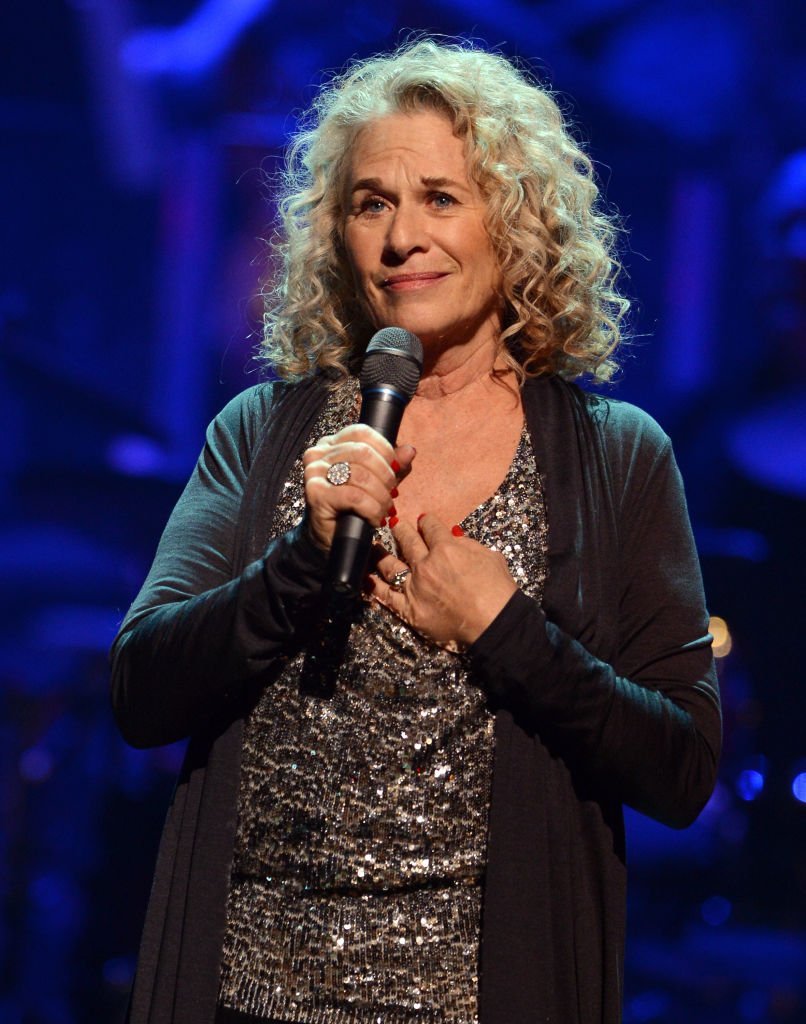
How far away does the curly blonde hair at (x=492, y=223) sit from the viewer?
5.24 feet

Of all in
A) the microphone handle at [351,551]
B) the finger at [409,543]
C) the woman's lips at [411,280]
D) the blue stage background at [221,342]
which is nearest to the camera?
the microphone handle at [351,551]

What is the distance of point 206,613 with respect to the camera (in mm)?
1363

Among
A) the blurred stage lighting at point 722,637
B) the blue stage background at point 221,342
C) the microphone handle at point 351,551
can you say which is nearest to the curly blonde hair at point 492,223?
the microphone handle at point 351,551

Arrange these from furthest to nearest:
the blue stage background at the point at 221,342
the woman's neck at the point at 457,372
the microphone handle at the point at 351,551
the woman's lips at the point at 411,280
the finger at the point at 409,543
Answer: the blue stage background at the point at 221,342 < the woman's neck at the point at 457,372 < the woman's lips at the point at 411,280 < the finger at the point at 409,543 < the microphone handle at the point at 351,551

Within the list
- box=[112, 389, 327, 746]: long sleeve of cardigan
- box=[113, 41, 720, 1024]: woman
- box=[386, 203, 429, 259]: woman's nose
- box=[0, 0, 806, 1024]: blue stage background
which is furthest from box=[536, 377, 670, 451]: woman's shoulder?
box=[0, 0, 806, 1024]: blue stage background

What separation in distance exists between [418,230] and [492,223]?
114 millimetres

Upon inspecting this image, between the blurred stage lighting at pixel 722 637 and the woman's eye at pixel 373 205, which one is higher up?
the blurred stage lighting at pixel 722 637

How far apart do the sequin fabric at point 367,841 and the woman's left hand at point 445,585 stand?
39mm

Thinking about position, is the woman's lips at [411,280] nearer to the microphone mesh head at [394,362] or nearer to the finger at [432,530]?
the microphone mesh head at [394,362]

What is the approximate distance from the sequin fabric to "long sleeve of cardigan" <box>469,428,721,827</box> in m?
0.09

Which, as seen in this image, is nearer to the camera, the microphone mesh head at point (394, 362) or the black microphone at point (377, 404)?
the black microphone at point (377, 404)

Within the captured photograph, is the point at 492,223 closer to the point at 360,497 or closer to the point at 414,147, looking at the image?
the point at 414,147

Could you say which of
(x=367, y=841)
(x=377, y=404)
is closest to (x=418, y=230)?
(x=377, y=404)

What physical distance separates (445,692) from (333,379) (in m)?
0.48
